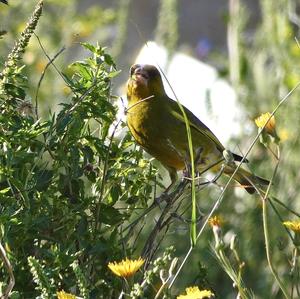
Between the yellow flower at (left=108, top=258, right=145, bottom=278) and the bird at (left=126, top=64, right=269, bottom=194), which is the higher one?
the bird at (left=126, top=64, right=269, bottom=194)

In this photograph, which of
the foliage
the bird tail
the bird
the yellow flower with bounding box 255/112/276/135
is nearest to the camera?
the foliage

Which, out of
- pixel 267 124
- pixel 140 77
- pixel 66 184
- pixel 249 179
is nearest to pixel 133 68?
pixel 140 77

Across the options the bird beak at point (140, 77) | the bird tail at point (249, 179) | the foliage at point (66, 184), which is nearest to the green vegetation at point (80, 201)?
the foliage at point (66, 184)

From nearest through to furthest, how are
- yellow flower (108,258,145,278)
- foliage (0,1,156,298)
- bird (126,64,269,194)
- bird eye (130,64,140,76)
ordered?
yellow flower (108,258,145,278) < foliage (0,1,156,298) < bird (126,64,269,194) < bird eye (130,64,140,76)

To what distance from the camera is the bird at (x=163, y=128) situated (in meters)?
2.93

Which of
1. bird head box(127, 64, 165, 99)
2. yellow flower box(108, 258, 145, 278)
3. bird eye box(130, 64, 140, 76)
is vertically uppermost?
bird eye box(130, 64, 140, 76)

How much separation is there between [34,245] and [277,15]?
266cm

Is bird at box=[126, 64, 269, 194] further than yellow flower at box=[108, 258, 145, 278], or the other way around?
bird at box=[126, 64, 269, 194]

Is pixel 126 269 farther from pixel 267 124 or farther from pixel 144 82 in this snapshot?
pixel 144 82

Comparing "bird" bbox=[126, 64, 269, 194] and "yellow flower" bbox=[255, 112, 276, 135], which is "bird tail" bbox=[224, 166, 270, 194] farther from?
"yellow flower" bbox=[255, 112, 276, 135]

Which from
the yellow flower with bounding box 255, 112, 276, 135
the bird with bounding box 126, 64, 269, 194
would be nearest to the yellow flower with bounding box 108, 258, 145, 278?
the yellow flower with bounding box 255, 112, 276, 135

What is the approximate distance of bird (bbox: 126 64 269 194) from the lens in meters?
2.93

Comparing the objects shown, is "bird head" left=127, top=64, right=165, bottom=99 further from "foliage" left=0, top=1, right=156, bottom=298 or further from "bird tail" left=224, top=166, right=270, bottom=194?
"foliage" left=0, top=1, right=156, bottom=298

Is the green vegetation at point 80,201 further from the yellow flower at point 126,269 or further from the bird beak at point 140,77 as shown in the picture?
the bird beak at point 140,77
